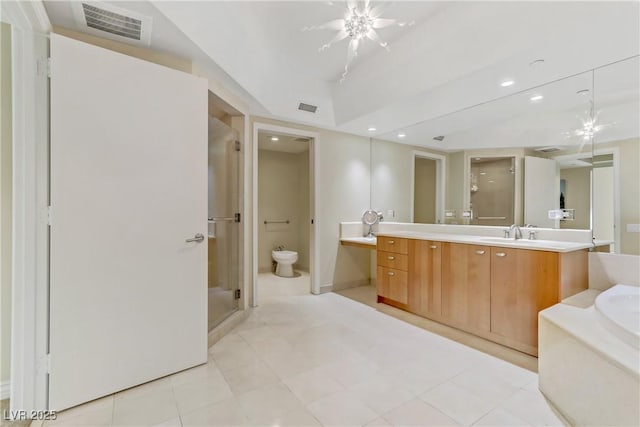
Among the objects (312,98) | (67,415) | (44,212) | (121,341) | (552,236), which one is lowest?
(67,415)

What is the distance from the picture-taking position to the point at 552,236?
248 cm

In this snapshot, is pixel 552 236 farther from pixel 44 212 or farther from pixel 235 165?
pixel 44 212

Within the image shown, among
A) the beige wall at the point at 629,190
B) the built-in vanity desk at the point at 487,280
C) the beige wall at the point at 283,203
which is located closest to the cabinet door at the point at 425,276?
the built-in vanity desk at the point at 487,280

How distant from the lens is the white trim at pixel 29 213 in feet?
4.86

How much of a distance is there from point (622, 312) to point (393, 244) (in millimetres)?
1843

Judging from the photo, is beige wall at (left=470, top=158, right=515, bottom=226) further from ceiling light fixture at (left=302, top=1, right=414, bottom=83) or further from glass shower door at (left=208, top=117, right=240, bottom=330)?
glass shower door at (left=208, top=117, right=240, bottom=330)

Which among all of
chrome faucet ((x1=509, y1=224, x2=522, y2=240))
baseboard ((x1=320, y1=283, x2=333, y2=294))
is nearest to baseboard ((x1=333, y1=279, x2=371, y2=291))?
baseboard ((x1=320, y1=283, x2=333, y2=294))

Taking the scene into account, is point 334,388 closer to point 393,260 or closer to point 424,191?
point 393,260

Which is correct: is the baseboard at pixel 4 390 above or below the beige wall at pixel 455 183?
below

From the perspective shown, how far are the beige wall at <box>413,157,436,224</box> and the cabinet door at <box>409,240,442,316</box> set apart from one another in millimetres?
769

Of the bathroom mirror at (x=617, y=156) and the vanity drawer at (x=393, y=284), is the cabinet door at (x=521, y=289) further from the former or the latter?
the vanity drawer at (x=393, y=284)

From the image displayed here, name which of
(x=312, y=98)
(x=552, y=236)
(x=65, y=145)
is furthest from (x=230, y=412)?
(x=312, y=98)

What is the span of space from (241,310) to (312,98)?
2.54 meters

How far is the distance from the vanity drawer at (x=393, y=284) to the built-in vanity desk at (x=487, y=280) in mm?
11
